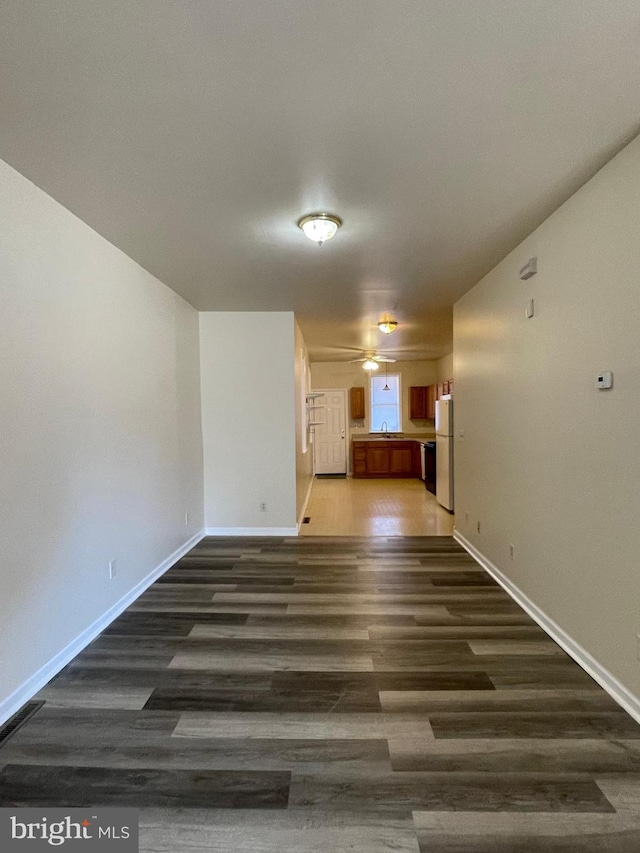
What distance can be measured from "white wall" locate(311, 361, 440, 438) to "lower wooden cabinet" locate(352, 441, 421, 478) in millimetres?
670

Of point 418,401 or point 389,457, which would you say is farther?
point 418,401

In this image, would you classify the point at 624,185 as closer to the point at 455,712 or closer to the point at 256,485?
the point at 455,712

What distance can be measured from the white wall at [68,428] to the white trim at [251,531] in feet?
4.00

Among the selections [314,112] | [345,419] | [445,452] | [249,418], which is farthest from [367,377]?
[314,112]

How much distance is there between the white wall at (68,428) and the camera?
201 cm

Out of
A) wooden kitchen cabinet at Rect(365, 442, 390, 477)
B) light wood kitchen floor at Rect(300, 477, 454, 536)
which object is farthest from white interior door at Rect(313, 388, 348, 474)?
light wood kitchen floor at Rect(300, 477, 454, 536)

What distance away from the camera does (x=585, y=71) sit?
151cm

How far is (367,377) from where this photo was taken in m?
10.2

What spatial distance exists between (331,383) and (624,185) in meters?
8.26

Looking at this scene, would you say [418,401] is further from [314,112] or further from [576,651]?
[314,112]

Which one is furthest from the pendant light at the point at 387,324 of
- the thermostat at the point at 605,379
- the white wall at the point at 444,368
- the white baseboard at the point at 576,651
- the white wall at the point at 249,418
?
the white wall at the point at 444,368

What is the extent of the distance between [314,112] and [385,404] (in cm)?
876

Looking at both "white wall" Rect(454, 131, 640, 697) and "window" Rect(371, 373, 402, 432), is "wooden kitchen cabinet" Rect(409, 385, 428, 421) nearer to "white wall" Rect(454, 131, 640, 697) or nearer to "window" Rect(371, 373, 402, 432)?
"window" Rect(371, 373, 402, 432)

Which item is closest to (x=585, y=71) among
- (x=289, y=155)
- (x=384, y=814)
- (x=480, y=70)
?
(x=480, y=70)
